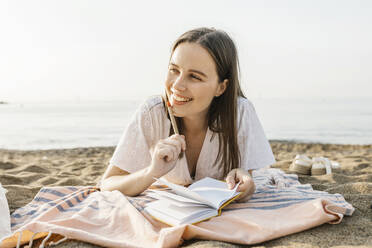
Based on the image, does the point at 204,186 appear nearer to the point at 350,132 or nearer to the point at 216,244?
the point at 216,244

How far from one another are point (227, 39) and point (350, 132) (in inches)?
365

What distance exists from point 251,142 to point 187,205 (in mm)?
939

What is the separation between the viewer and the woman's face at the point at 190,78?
201 centimetres

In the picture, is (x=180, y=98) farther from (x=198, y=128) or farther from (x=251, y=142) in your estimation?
(x=251, y=142)

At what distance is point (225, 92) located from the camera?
2.33 metres

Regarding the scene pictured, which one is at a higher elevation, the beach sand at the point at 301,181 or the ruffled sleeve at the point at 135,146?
the ruffled sleeve at the point at 135,146

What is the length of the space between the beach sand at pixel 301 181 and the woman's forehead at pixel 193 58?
1.07 meters

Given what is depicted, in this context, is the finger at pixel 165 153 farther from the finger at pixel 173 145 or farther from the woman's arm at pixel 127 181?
the woman's arm at pixel 127 181

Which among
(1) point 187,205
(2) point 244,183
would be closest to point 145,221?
(1) point 187,205

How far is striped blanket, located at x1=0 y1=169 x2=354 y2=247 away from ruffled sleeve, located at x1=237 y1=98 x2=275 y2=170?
29cm

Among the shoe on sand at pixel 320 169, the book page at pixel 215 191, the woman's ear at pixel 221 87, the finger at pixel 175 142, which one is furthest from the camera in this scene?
the shoe on sand at pixel 320 169

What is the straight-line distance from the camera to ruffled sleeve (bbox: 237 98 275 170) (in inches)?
94.3

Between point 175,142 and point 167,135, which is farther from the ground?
point 175,142

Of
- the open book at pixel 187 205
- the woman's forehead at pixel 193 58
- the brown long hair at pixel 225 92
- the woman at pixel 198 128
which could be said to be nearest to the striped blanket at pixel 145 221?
the open book at pixel 187 205
